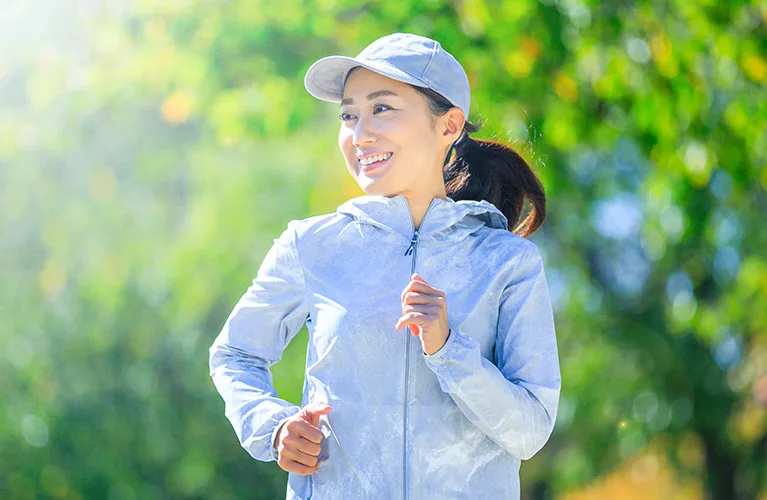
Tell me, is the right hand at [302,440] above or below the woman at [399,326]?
below

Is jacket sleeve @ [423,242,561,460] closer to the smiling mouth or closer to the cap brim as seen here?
the smiling mouth

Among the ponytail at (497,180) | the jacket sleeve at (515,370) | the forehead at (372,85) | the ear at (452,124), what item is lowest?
the jacket sleeve at (515,370)

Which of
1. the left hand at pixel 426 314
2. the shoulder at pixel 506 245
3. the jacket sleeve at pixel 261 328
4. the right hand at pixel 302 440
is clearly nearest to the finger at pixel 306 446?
the right hand at pixel 302 440

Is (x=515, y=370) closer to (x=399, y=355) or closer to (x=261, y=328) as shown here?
(x=399, y=355)

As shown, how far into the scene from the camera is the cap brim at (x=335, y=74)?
2539 mm

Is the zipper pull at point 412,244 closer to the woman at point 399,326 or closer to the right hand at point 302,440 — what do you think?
the woman at point 399,326

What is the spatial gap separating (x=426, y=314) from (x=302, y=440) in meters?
0.35

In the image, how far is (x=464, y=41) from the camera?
646 cm

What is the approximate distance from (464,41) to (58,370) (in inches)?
354

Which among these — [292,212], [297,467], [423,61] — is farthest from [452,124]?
[292,212]

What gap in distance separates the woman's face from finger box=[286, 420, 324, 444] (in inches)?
21.4

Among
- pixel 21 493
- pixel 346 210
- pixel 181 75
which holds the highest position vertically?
pixel 181 75

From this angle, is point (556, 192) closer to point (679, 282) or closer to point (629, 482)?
point (679, 282)

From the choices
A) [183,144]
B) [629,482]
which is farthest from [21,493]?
[629,482]
